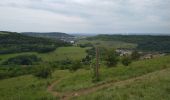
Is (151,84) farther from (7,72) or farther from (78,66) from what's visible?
(7,72)

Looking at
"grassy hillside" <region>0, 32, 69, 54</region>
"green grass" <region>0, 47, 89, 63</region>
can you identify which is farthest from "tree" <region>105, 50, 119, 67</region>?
"grassy hillside" <region>0, 32, 69, 54</region>

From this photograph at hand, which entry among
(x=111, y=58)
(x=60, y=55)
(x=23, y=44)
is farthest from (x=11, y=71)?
(x=23, y=44)

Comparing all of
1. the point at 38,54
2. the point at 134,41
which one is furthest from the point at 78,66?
the point at 134,41

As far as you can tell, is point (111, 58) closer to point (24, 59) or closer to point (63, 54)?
point (24, 59)

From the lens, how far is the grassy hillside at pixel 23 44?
109 metres

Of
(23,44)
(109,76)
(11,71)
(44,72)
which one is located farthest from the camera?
(23,44)

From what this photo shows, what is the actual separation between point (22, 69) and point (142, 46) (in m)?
72.5

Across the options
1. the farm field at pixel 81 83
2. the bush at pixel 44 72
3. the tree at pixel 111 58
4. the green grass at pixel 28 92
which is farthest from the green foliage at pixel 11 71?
the farm field at pixel 81 83

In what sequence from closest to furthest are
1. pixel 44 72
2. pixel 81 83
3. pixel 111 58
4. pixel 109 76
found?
pixel 81 83
pixel 109 76
pixel 111 58
pixel 44 72

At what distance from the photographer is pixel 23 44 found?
124062 millimetres

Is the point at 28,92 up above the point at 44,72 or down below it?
above

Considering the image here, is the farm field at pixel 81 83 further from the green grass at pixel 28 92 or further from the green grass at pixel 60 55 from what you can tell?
the green grass at pixel 60 55

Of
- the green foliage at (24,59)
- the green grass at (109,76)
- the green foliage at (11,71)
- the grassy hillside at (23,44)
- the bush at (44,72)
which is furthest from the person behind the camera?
the grassy hillside at (23,44)

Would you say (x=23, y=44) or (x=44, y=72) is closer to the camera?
(x=44, y=72)
